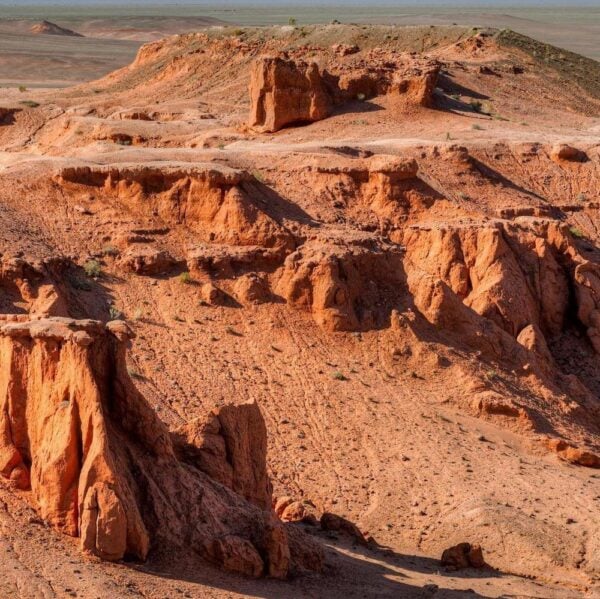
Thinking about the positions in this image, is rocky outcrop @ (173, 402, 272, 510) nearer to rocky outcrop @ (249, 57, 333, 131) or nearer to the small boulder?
the small boulder

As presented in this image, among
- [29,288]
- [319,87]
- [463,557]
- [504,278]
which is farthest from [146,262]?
[319,87]

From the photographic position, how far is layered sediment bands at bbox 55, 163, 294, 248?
1106 inches

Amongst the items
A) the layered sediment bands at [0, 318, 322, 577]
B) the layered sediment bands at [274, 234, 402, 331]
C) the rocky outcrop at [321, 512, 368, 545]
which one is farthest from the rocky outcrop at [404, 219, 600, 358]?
the layered sediment bands at [0, 318, 322, 577]

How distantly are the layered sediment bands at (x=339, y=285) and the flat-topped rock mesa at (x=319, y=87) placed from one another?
15740 mm

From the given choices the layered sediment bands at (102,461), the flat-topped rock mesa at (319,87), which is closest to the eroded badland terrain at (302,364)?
the layered sediment bands at (102,461)

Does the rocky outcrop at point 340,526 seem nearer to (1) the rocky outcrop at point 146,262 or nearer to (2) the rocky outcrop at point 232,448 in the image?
(2) the rocky outcrop at point 232,448

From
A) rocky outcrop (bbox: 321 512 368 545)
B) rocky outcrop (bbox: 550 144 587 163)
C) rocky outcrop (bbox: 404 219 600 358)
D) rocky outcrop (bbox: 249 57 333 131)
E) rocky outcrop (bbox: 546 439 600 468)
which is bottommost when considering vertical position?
rocky outcrop (bbox: 546 439 600 468)

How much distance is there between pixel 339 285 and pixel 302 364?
2.01 m

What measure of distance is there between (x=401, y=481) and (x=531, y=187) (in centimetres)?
1762

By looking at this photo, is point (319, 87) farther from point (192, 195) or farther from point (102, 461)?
point (102, 461)

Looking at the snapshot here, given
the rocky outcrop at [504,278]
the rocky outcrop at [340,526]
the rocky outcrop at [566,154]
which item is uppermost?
the rocky outcrop at [566,154]

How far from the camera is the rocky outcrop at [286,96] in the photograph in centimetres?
4288

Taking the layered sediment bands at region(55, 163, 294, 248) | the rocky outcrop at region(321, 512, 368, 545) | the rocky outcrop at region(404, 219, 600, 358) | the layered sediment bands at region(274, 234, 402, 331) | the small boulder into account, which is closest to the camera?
the small boulder

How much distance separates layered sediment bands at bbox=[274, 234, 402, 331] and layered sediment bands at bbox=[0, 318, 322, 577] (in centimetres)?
1070
